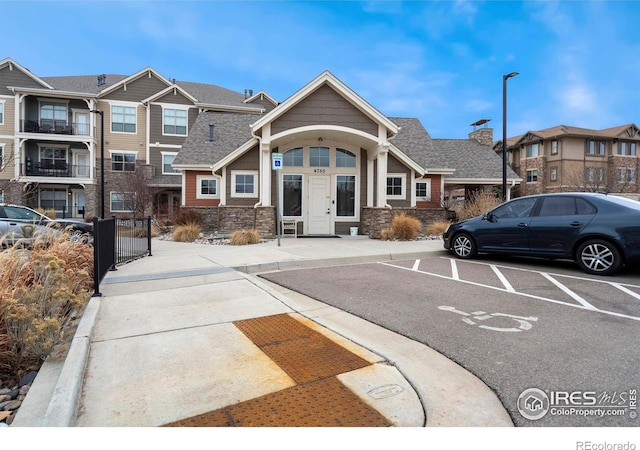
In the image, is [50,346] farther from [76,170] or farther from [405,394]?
[76,170]

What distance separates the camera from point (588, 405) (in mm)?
2773

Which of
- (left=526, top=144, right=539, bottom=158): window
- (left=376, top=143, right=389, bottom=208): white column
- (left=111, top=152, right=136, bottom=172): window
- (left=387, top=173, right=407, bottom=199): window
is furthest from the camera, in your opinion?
(left=526, top=144, right=539, bottom=158): window

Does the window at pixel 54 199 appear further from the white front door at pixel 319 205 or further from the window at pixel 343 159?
the window at pixel 343 159

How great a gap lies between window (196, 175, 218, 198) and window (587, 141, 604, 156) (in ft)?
144

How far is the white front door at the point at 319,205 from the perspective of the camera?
52.2ft

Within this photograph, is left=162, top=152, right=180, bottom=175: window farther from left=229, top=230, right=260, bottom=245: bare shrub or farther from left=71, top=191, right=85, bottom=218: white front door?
left=229, top=230, right=260, bottom=245: bare shrub

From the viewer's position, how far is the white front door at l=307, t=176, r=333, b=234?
52.2 feet

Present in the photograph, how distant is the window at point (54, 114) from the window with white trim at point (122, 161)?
15.9 ft

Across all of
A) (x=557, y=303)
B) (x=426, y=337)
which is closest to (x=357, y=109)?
(x=557, y=303)

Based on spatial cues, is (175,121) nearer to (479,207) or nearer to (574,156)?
(479,207)

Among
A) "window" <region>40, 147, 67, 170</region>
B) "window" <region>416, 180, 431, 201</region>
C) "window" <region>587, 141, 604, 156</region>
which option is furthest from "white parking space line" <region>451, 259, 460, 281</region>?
"window" <region>587, 141, 604, 156</region>

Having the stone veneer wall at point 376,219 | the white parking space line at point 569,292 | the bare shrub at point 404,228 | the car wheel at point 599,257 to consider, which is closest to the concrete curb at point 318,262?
the bare shrub at point 404,228

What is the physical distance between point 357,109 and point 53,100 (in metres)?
28.5

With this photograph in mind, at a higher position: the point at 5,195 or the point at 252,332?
the point at 5,195
